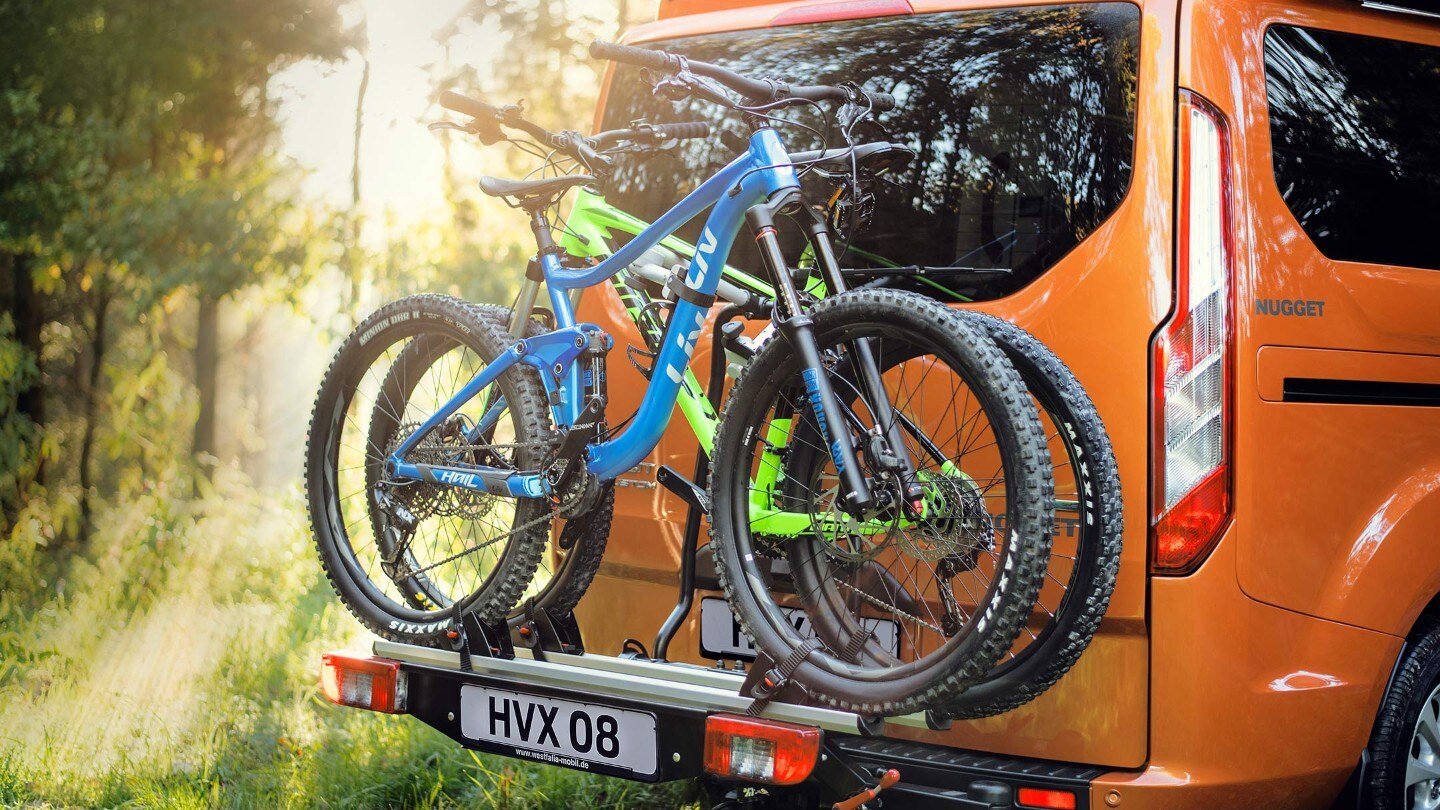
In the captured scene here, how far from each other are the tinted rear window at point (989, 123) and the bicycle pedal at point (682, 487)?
1.66 ft

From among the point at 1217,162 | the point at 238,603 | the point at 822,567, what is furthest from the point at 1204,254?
the point at 238,603

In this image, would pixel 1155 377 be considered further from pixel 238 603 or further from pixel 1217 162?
pixel 238 603

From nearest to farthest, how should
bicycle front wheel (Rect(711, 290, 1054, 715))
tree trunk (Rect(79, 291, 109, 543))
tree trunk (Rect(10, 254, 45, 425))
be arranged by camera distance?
bicycle front wheel (Rect(711, 290, 1054, 715)) < tree trunk (Rect(10, 254, 45, 425)) < tree trunk (Rect(79, 291, 109, 543))

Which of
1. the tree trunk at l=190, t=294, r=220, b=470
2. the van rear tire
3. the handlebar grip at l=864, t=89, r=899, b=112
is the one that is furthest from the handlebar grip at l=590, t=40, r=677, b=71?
the tree trunk at l=190, t=294, r=220, b=470

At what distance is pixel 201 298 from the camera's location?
25.8ft

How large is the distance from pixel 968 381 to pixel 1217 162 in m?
0.67

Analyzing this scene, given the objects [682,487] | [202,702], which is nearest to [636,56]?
[682,487]

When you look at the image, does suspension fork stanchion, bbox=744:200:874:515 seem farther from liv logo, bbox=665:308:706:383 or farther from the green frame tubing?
liv logo, bbox=665:308:706:383

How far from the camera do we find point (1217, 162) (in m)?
2.62

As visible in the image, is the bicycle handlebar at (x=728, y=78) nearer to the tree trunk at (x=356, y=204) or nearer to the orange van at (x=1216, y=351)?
the orange van at (x=1216, y=351)

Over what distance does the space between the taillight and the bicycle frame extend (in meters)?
0.75

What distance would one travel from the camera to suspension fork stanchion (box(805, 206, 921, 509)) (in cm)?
250

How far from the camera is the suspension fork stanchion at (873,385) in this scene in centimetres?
250

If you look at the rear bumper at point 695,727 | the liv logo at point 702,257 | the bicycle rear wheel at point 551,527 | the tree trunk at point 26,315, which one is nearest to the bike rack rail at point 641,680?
the rear bumper at point 695,727
